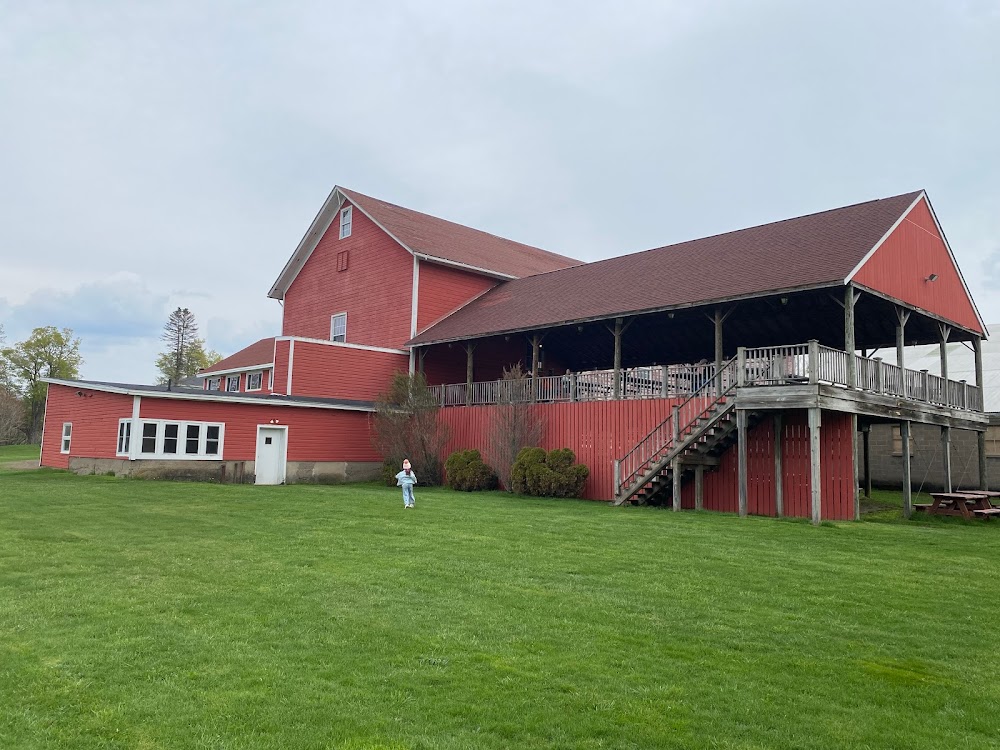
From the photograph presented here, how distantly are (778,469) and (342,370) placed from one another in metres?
15.9

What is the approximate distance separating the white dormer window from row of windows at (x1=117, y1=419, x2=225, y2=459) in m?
11.4

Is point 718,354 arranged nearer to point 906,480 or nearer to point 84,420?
point 906,480

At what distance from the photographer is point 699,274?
21.4 meters

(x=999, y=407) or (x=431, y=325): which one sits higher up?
(x=431, y=325)

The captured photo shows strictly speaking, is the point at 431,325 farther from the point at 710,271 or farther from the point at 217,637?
the point at 217,637

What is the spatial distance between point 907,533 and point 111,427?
20.9 meters

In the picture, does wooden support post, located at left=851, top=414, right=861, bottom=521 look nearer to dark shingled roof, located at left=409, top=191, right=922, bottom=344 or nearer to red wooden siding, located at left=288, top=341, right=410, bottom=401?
dark shingled roof, located at left=409, top=191, right=922, bottom=344

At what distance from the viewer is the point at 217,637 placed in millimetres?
6168

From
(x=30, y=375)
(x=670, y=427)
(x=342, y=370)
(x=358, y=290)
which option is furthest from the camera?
(x=30, y=375)

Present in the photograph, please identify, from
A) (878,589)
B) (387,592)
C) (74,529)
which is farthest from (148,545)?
(878,589)

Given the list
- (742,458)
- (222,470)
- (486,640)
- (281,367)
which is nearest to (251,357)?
(281,367)

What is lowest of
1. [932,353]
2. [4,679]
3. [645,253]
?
[4,679]

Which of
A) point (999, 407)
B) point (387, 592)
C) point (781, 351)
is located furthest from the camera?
point (999, 407)

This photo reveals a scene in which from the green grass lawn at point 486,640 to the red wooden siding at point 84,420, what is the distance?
11.6m
